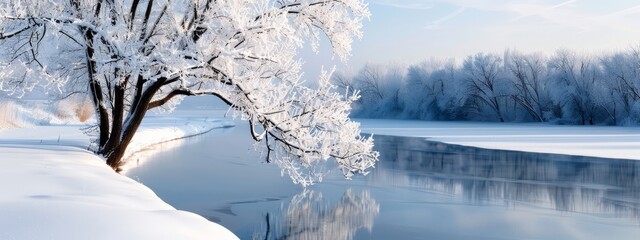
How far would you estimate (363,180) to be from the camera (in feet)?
49.8

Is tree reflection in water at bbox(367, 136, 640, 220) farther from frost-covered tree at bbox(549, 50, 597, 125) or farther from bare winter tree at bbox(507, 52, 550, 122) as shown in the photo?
bare winter tree at bbox(507, 52, 550, 122)

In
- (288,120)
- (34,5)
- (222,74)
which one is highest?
(34,5)

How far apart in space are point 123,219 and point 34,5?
5.78 m

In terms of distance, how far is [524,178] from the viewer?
15.7 meters

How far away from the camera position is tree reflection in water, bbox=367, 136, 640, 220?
1213cm

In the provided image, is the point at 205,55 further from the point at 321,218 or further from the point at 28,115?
the point at 28,115

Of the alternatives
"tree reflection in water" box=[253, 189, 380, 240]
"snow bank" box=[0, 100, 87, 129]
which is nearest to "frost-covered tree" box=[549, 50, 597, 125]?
"snow bank" box=[0, 100, 87, 129]

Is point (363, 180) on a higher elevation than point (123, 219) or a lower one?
lower

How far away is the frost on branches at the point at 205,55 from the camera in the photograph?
9.66 m

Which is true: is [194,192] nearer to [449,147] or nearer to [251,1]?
[251,1]

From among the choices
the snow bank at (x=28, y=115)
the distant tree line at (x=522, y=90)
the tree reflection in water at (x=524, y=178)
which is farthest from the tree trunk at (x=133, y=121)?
the distant tree line at (x=522, y=90)

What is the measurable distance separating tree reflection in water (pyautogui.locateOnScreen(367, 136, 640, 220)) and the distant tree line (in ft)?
109

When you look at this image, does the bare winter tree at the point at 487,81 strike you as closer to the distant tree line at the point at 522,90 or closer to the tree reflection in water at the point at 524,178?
the distant tree line at the point at 522,90

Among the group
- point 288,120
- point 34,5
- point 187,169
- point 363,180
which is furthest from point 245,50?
point 187,169
